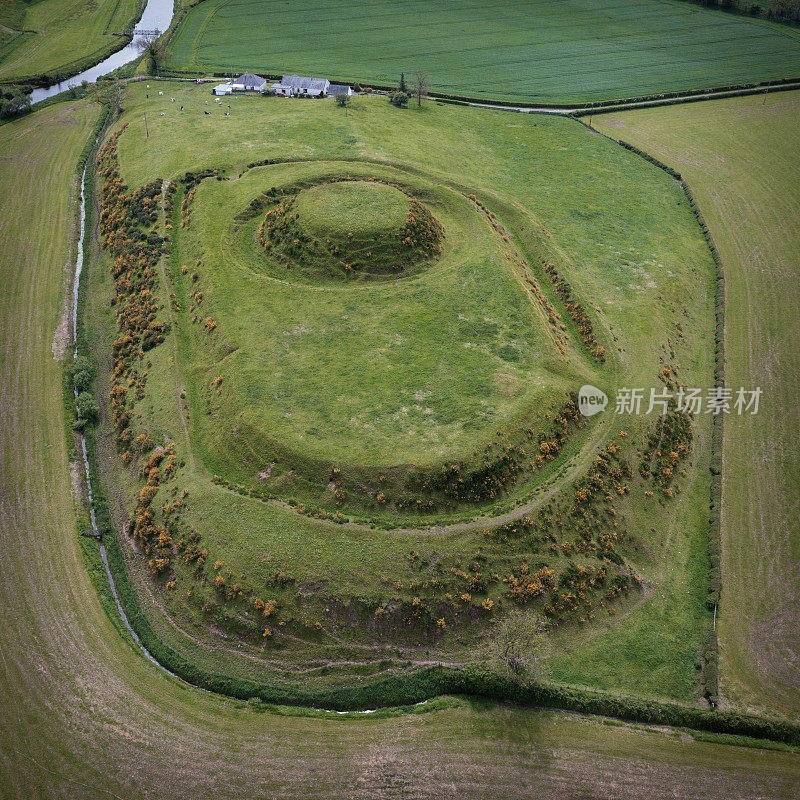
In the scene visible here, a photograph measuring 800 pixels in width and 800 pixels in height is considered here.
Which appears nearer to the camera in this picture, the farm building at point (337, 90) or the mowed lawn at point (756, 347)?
the mowed lawn at point (756, 347)

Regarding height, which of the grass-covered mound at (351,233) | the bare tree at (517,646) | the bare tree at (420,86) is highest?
the bare tree at (420,86)

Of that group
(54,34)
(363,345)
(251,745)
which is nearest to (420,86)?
(363,345)

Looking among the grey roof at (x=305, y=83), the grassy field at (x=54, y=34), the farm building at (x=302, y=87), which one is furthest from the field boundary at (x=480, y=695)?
the grassy field at (x=54, y=34)

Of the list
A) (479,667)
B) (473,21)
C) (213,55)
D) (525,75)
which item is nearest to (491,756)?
(479,667)

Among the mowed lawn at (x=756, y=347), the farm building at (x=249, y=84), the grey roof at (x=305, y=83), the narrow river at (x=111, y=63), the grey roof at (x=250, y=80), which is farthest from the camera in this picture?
the narrow river at (x=111, y=63)

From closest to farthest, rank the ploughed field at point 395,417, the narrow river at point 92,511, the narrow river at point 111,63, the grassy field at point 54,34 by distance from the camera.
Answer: the narrow river at point 92,511 < the ploughed field at point 395,417 < the narrow river at point 111,63 < the grassy field at point 54,34

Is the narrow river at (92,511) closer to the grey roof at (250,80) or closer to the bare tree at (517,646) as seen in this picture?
the bare tree at (517,646)

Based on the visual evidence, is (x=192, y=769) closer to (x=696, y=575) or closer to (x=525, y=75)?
(x=696, y=575)

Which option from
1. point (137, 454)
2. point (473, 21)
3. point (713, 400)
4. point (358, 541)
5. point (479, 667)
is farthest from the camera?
point (473, 21)

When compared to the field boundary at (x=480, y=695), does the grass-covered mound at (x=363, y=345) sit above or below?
above
